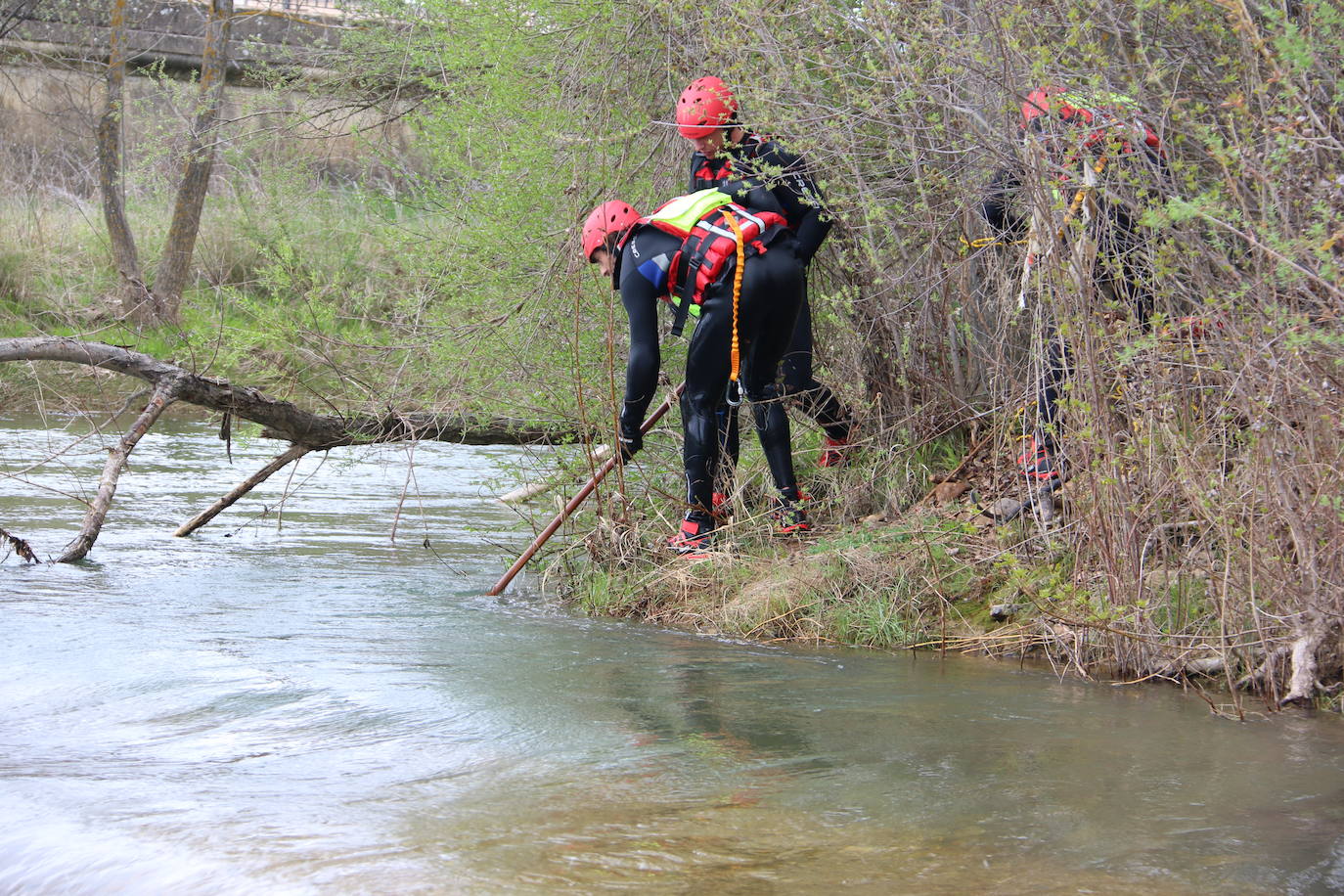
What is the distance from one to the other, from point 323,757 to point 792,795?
136 cm

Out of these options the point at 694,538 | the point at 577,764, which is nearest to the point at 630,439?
the point at 694,538

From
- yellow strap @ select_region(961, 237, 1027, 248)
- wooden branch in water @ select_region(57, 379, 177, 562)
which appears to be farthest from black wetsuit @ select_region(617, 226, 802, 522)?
wooden branch in water @ select_region(57, 379, 177, 562)

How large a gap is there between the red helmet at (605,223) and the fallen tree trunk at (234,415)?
3.74ft

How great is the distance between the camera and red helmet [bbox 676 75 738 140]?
6035 mm

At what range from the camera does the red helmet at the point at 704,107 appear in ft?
19.8

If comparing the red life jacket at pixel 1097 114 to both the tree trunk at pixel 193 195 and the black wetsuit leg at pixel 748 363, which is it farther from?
the tree trunk at pixel 193 195

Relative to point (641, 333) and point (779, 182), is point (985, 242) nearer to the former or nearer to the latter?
point (779, 182)

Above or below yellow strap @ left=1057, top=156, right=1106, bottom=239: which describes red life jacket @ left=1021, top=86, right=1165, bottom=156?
above

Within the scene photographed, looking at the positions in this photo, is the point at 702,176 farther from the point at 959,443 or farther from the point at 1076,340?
the point at 1076,340

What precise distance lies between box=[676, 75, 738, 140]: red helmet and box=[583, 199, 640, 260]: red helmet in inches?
17.3

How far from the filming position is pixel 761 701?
15.5 feet

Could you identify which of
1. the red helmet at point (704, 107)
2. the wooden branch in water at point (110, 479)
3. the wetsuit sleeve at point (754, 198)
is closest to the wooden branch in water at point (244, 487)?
the wooden branch in water at point (110, 479)

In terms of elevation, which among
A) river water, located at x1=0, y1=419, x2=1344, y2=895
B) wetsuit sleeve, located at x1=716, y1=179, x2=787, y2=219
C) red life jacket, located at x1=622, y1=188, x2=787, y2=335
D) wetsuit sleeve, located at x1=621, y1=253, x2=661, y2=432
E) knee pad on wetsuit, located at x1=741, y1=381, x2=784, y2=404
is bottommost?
river water, located at x1=0, y1=419, x2=1344, y2=895

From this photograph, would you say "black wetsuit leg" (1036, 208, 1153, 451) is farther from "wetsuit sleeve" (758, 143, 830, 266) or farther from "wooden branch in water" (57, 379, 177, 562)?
"wooden branch in water" (57, 379, 177, 562)
